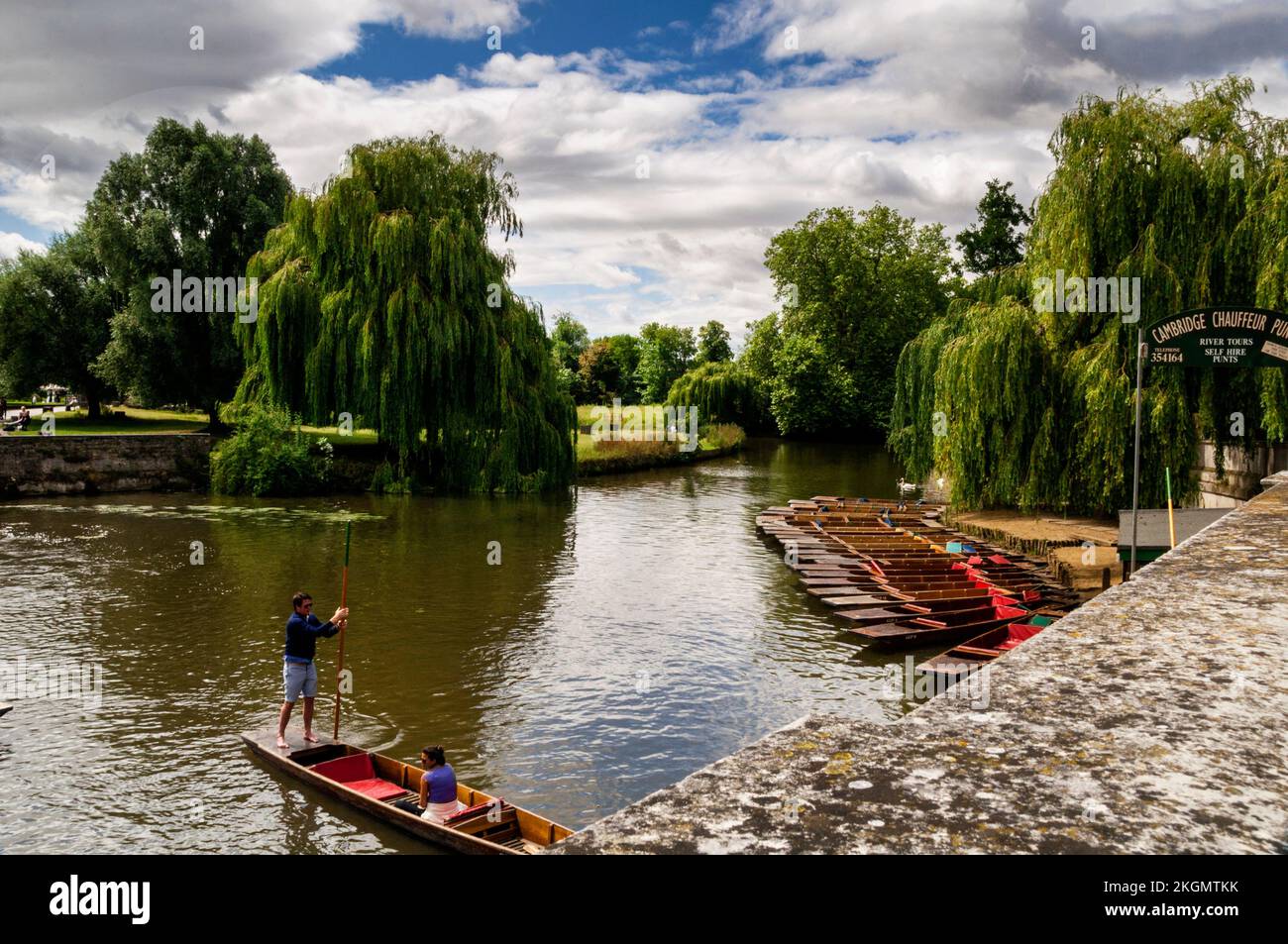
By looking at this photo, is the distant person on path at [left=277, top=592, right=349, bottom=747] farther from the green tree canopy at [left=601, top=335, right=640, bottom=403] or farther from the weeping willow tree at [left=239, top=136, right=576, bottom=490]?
the green tree canopy at [left=601, top=335, right=640, bottom=403]

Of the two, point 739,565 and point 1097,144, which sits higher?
point 1097,144

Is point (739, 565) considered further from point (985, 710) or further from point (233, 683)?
point (985, 710)

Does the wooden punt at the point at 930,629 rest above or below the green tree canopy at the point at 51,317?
below

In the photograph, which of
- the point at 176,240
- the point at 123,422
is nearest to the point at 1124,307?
the point at 176,240

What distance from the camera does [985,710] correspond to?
2.94 meters

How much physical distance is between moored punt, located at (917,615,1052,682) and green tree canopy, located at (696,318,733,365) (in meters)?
70.9

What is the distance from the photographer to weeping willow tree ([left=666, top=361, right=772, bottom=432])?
60.4 metres

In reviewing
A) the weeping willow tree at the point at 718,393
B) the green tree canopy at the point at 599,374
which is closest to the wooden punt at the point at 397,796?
the weeping willow tree at the point at 718,393

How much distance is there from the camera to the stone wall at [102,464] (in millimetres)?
31469

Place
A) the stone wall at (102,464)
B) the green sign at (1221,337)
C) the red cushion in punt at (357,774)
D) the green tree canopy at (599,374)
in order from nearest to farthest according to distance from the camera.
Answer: the red cushion in punt at (357,774) < the green sign at (1221,337) < the stone wall at (102,464) < the green tree canopy at (599,374)

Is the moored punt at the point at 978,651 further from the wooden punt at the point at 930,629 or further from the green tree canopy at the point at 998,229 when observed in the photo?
the green tree canopy at the point at 998,229

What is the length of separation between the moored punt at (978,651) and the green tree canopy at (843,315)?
44840 millimetres

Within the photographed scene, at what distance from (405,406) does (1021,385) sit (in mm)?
17901
